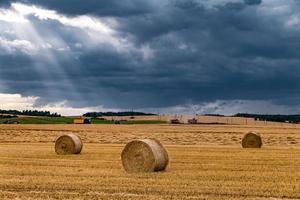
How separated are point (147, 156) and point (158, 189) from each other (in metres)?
5.76

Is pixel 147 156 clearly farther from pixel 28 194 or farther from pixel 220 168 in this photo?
pixel 28 194

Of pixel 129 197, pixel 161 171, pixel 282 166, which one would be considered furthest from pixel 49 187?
pixel 282 166

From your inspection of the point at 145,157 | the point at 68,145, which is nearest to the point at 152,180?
the point at 145,157

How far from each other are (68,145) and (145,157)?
1129 cm

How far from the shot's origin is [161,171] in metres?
22.7

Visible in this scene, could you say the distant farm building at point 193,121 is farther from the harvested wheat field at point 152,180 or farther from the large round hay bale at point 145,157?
the large round hay bale at point 145,157

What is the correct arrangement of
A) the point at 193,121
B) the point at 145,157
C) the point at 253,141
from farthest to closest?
1. the point at 193,121
2. the point at 253,141
3. the point at 145,157

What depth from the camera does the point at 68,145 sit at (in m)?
33.2

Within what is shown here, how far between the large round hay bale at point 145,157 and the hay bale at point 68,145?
386 inches

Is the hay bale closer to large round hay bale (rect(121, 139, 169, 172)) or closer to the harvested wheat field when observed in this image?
the harvested wheat field

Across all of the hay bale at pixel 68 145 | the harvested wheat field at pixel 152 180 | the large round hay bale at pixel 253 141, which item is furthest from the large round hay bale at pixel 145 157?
the large round hay bale at pixel 253 141

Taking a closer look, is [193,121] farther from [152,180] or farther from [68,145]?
[152,180]

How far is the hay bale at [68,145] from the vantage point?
32.9 metres

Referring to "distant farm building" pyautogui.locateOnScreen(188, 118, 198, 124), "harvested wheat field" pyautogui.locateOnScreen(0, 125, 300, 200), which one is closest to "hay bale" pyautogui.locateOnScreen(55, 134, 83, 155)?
"harvested wheat field" pyautogui.locateOnScreen(0, 125, 300, 200)
